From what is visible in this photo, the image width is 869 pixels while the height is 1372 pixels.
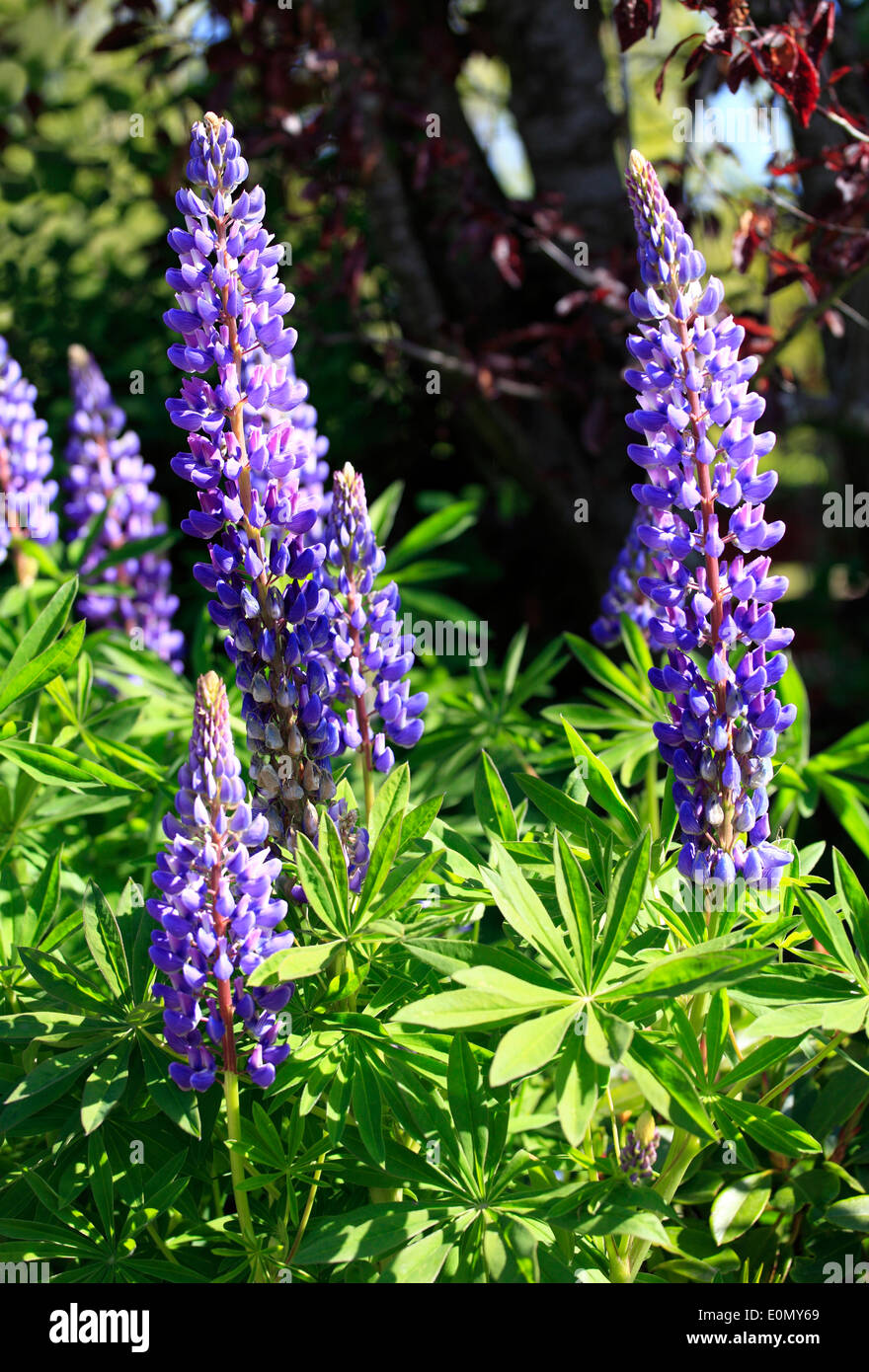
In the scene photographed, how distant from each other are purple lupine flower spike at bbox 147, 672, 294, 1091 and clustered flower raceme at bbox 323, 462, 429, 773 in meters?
0.36

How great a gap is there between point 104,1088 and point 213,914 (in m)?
0.27

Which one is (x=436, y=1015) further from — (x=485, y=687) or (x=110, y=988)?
(x=485, y=687)

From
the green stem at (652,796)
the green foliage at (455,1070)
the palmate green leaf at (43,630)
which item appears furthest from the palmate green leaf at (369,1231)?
the palmate green leaf at (43,630)

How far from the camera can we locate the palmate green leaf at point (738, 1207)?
1.80 meters

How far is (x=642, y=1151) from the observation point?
1814 millimetres

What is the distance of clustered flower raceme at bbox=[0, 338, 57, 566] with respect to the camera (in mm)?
2812

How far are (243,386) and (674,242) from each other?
2.11 feet

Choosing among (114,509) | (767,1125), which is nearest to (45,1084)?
(767,1125)

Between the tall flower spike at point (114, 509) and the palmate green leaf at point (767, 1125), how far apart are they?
1932 millimetres

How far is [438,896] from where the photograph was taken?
189 cm

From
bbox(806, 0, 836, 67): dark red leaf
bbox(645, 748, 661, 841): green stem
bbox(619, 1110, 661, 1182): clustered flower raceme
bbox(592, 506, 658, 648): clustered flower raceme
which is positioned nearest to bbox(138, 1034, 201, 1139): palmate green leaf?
bbox(619, 1110, 661, 1182): clustered flower raceme

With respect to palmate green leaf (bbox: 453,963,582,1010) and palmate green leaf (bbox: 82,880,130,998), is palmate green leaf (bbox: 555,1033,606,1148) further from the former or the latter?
palmate green leaf (bbox: 82,880,130,998)

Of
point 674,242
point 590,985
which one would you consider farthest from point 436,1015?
point 674,242

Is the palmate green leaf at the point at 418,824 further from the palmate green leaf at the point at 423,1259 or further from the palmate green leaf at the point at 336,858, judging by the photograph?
the palmate green leaf at the point at 423,1259
